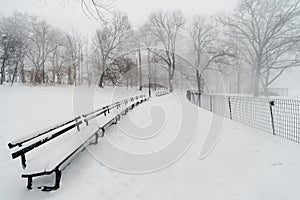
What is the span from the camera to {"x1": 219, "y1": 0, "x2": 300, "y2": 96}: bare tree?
1978 centimetres

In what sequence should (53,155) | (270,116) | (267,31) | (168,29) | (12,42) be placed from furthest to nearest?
(168,29) → (12,42) → (267,31) → (270,116) → (53,155)

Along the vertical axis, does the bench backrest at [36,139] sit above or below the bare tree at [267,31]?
below

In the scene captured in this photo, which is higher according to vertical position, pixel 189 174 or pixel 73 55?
pixel 73 55

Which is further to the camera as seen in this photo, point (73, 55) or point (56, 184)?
point (73, 55)

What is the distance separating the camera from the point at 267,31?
22.4 m

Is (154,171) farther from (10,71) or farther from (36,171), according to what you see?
(10,71)

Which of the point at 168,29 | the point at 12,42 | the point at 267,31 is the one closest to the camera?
the point at 267,31

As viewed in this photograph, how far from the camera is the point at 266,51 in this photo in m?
22.5

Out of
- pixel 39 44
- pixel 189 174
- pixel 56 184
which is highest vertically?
pixel 39 44

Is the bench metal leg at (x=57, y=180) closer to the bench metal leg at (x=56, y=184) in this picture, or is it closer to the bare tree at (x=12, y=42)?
the bench metal leg at (x=56, y=184)

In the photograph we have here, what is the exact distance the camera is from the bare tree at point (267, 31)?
64.9ft

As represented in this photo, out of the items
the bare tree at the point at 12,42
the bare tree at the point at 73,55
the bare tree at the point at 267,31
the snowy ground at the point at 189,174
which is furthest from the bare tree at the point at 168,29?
the snowy ground at the point at 189,174

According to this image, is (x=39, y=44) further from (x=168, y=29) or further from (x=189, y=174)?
(x=189, y=174)

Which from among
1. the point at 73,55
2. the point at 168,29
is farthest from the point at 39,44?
the point at 168,29
